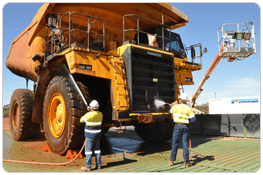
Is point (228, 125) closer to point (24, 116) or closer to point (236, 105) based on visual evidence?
point (236, 105)

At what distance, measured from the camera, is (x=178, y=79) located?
711cm

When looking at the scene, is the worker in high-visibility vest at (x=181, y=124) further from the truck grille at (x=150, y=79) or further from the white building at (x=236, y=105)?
the white building at (x=236, y=105)

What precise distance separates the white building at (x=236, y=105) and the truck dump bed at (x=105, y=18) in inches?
399

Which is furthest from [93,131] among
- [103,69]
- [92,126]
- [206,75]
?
[206,75]

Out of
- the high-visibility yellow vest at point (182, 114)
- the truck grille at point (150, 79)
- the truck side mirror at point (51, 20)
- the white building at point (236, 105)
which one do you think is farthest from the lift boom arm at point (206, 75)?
the white building at point (236, 105)

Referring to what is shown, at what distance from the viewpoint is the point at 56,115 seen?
5.92 m

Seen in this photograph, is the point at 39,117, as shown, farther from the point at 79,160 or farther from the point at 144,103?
the point at 144,103

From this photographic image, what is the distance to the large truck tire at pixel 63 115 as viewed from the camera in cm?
515

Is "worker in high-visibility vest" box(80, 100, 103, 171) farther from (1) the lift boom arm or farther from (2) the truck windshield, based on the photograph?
(1) the lift boom arm

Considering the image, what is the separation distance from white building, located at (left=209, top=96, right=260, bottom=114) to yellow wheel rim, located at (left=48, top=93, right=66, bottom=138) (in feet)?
43.7

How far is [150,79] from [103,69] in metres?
1.30

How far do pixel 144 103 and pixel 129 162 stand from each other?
1532 millimetres

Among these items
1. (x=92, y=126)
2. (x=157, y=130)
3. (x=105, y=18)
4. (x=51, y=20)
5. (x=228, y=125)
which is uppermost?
(x=105, y=18)

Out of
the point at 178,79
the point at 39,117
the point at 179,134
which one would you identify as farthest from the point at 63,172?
the point at 178,79
